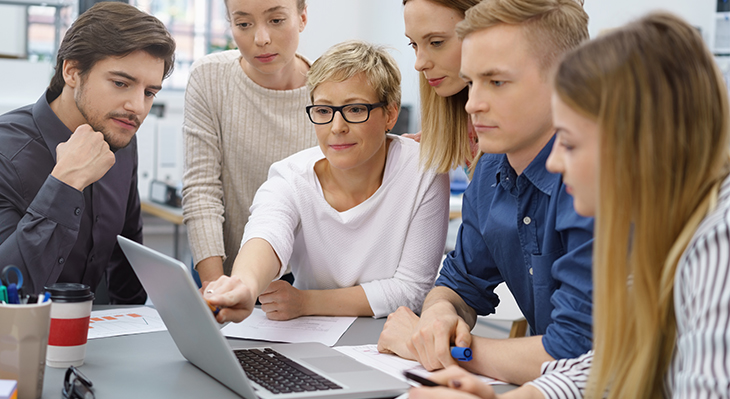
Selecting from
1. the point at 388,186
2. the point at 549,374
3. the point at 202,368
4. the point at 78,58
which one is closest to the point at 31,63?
the point at 78,58

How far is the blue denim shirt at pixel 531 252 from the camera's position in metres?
1.06

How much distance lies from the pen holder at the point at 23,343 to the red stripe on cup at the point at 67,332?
0.14m

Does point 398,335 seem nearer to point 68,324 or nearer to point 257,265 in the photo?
point 257,265

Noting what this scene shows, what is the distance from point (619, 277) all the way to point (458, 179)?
140 inches

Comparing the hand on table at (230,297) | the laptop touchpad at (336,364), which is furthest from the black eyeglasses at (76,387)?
the laptop touchpad at (336,364)

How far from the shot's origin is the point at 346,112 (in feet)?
5.18

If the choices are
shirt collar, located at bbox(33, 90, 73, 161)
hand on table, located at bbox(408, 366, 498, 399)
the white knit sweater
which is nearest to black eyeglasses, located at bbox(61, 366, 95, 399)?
hand on table, located at bbox(408, 366, 498, 399)

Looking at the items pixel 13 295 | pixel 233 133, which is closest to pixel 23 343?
pixel 13 295

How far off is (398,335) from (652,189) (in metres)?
0.61

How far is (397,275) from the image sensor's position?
1604 millimetres

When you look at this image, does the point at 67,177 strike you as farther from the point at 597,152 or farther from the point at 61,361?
the point at 597,152

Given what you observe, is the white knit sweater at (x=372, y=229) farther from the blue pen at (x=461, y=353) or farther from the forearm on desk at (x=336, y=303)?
the blue pen at (x=461, y=353)

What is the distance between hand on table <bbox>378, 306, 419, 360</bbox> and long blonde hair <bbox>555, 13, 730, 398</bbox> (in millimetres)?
457

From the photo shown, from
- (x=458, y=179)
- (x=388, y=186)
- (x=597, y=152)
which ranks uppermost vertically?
(x=597, y=152)
